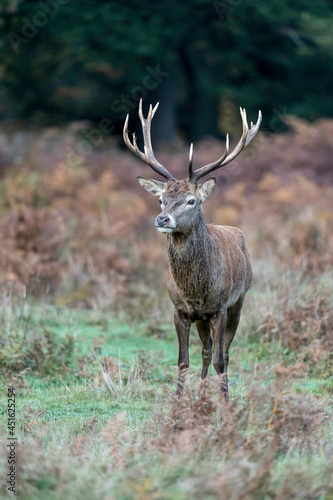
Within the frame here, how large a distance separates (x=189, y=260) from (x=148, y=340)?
3.16 meters

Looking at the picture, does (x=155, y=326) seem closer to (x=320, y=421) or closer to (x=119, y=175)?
(x=320, y=421)

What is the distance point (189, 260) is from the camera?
Result: 22.2ft

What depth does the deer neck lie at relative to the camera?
266 inches

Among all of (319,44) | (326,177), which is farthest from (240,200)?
(319,44)

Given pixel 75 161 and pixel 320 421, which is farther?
pixel 75 161

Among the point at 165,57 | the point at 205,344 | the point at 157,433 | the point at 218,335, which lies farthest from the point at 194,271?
the point at 165,57

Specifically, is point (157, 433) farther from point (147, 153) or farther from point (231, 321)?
point (147, 153)

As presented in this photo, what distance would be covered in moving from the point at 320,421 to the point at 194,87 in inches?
946

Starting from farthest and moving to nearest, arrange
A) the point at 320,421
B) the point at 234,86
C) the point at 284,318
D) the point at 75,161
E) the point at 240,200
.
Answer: the point at 234,86 < the point at 75,161 < the point at 240,200 < the point at 284,318 < the point at 320,421

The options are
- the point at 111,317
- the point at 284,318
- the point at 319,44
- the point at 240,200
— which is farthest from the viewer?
the point at 319,44

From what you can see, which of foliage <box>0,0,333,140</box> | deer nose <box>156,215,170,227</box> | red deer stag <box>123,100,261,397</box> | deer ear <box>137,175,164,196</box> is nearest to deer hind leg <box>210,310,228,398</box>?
red deer stag <box>123,100,261,397</box>

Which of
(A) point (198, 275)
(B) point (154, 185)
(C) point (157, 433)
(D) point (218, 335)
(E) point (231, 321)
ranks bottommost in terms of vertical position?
(E) point (231, 321)

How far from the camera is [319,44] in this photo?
24500mm

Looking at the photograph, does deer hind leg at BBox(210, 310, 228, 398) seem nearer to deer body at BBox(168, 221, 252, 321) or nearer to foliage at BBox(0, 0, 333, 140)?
deer body at BBox(168, 221, 252, 321)
